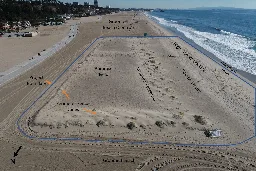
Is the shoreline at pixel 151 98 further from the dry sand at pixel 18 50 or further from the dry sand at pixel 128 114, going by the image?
the dry sand at pixel 18 50

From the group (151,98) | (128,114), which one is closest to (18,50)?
(151,98)

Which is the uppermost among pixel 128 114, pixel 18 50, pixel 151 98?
pixel 18 50

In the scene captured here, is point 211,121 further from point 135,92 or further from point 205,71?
point 205,71

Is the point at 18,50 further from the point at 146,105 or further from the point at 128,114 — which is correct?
the point at 128,114

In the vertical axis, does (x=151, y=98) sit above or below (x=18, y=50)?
below

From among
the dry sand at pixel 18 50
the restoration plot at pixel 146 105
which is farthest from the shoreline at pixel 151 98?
the dry sand at pixel 18 50

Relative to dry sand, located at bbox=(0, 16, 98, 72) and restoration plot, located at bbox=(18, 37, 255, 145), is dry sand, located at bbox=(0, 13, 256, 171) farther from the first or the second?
dry sand, located at bbox=(0, 16, 98, 72)
